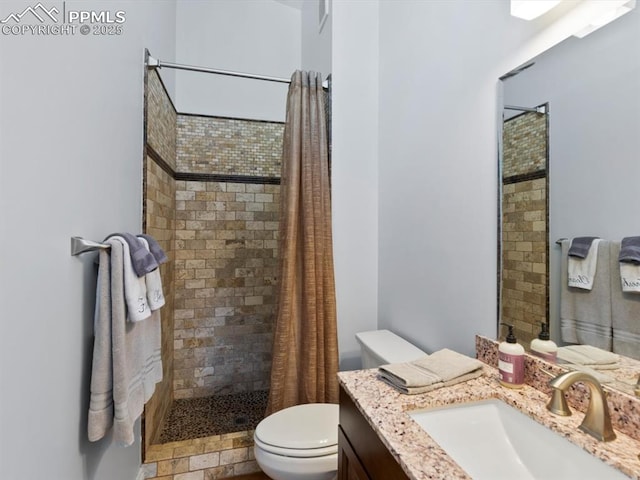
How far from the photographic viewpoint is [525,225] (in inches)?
43.8

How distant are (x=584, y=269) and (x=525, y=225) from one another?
0.23 metres

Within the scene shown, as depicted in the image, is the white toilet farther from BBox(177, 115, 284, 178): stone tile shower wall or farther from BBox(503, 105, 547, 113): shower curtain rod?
BBox(177, 115, 284, 178): stone tile shower wall

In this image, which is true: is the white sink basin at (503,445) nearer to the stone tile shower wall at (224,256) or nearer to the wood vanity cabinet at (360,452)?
the wood vanity cabinet at (360,452)

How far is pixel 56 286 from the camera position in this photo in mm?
899

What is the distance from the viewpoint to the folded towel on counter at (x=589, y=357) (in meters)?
0.87

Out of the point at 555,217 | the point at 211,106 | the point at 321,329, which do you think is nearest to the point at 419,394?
the point at 555,217

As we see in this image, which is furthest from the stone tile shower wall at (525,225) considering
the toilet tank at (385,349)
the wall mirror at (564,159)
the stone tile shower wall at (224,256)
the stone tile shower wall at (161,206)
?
the stone tile shower wall at (224,256)

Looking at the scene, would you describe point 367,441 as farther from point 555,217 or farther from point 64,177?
point 64,177

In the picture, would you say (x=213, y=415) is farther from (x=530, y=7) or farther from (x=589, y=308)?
(x=530, y=7)

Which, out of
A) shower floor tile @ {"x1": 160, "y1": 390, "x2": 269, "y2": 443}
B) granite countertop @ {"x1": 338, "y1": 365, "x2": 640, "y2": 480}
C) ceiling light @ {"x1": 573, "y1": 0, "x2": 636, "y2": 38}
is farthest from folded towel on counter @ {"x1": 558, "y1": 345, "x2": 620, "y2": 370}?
shower floor tile @ {"x1": 160, "y1": 390, "x2": 269, "y2": 443}

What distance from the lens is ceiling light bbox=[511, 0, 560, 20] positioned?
100 centimetres

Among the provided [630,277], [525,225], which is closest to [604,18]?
[525,225]

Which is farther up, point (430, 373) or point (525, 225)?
point (525, 225)

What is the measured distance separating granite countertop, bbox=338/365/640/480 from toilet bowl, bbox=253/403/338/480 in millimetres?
437
